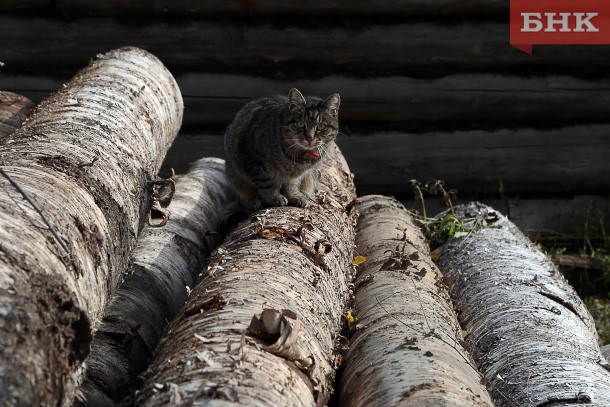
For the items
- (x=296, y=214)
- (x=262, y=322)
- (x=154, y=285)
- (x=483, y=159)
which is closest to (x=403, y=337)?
(x=262, y=322)

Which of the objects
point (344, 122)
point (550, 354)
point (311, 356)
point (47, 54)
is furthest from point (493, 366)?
point (47, 54)

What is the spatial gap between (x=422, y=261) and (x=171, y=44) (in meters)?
2.87

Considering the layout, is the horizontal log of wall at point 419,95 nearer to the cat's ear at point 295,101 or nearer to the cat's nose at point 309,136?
the cat's ear at point 295,101

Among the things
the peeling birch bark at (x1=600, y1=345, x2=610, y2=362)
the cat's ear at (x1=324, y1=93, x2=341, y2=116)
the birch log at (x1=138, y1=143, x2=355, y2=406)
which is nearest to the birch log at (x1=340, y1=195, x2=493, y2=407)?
the birch log at (x1=138, y1=143, x2=355, y2=406)

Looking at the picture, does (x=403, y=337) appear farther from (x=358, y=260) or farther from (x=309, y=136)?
(x=309, y=136)

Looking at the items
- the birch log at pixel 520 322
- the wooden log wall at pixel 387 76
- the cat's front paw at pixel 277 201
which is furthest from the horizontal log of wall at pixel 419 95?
the cat's front paw at pixel 277 201

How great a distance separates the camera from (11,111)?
4.55 meters

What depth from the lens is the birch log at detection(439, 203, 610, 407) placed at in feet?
10.2

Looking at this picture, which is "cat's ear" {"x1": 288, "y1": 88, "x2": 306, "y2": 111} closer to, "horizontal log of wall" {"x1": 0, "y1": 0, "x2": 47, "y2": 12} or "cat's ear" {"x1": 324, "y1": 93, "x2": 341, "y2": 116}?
"cat's ear" {"x1": 324, "y1": 93, "x2": 341, "y2": 116}

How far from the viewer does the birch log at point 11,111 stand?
172 inches

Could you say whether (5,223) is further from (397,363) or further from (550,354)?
(550,354)

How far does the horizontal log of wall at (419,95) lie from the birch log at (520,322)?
165 cm

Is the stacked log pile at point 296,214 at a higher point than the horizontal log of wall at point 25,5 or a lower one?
lower

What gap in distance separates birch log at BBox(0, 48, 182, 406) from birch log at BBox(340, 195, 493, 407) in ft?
3.03
